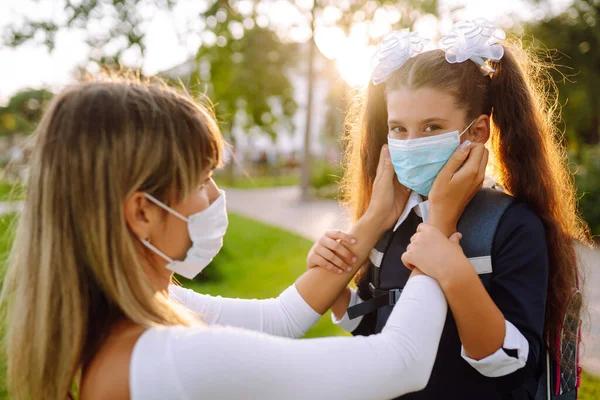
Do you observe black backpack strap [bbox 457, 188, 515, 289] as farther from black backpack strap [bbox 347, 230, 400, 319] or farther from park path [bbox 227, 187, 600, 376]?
park path [bbox 227, 187, 600, 376]

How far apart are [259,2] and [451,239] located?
1178cm

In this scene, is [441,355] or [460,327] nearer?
[460,327]

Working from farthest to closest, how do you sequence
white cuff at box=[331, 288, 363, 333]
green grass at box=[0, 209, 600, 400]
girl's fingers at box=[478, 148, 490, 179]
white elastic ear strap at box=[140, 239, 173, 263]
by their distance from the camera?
green grass at box=[0, 209, 600, 400]
white cuff at box=[331, 288, 363, 333]
girl's fingers at box=[478, 148, 490, 179]
white elastic ear strap at box=[140, 239, 173, 263]

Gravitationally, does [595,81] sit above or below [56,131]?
below

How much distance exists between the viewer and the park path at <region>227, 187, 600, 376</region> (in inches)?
249

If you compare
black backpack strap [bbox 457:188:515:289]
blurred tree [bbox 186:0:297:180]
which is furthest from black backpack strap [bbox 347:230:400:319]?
blurred tree [bbox 186:0:297:180]

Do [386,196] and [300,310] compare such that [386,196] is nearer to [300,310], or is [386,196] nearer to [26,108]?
[300,310]

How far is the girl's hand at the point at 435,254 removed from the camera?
1519mm

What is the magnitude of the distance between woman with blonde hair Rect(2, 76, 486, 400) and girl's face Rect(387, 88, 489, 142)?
2.11ft

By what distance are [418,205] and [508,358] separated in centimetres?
65

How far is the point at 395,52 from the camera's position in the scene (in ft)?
6.53

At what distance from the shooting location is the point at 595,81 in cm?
1669

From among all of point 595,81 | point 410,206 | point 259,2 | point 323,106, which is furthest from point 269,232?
point 323,106

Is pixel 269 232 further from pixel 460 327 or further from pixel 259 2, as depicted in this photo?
pixel 460 327
